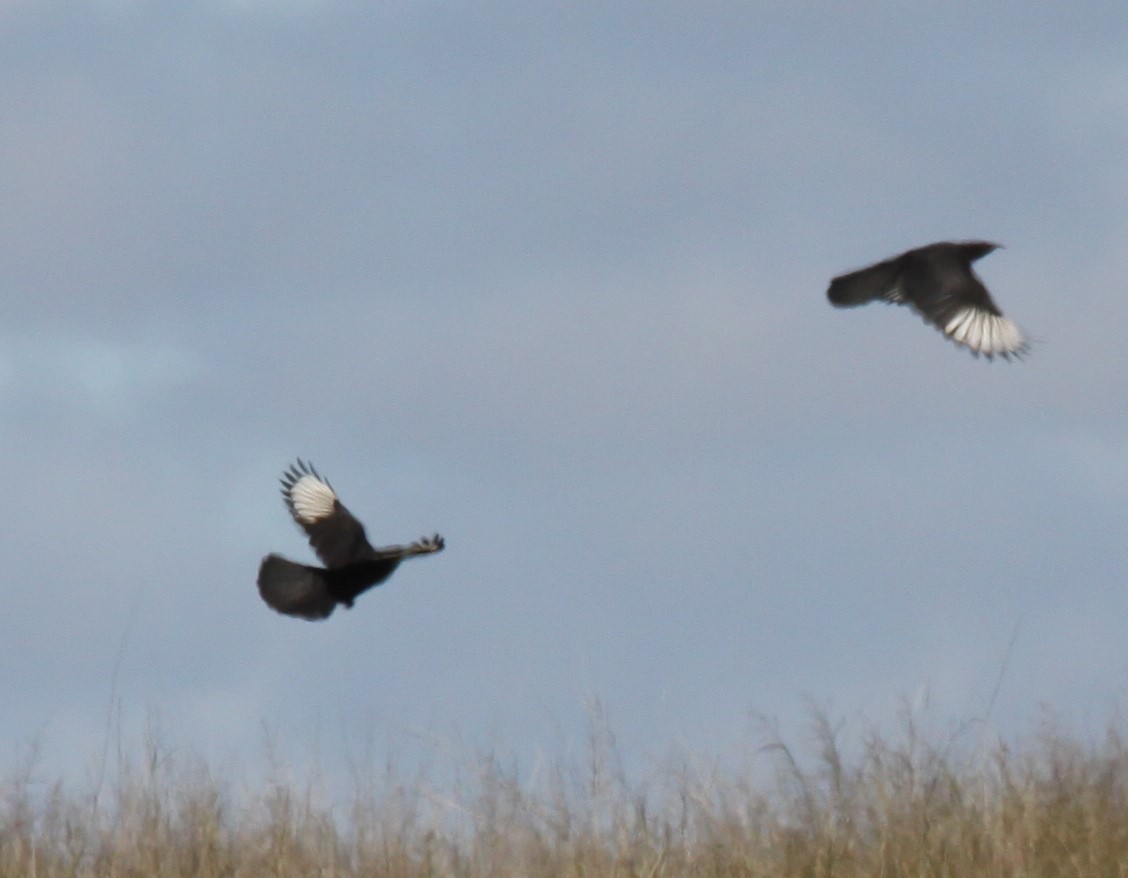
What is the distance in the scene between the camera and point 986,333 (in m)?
7.77

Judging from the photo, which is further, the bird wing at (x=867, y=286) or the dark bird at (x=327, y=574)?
the bird wing at (x=867, y=286)

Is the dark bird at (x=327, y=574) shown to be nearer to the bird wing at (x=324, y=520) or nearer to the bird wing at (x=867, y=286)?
the bird wing at (x=324, y=520)

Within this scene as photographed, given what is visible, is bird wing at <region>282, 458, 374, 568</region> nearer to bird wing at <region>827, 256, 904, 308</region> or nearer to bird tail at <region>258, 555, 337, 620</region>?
bird tail at <region>258, 555, 337, 620</region>

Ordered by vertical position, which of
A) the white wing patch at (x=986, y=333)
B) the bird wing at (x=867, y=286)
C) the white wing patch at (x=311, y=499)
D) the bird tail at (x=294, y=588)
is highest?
the bird wing at (x=867, y=286)

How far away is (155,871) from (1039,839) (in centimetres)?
306

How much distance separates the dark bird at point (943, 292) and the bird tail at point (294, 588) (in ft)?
9.04

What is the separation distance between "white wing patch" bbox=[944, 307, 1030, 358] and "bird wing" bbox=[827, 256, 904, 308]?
13.7 inches

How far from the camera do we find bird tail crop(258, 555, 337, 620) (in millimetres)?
7469

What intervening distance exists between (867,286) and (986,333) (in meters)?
0.62

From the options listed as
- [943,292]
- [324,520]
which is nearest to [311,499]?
[324,520]

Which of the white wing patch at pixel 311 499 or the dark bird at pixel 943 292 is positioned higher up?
the dark bird at pixel 943 292

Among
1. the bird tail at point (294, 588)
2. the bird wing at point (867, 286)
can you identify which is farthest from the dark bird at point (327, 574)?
the bird wing at point (867, 286)

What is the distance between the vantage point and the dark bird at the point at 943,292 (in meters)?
7.80

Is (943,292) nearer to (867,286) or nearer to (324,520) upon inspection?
(867,286)
